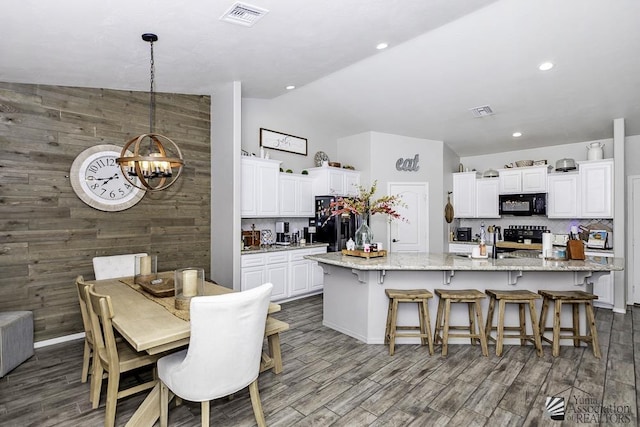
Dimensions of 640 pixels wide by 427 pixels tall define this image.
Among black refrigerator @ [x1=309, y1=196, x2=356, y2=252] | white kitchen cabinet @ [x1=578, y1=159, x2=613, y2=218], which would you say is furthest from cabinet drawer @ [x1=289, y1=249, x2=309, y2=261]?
white kitchen cabinet @ [x1=578, y1=159, x2=613, y2=218]

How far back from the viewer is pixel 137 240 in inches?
164

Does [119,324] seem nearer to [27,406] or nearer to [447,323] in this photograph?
[27,406]

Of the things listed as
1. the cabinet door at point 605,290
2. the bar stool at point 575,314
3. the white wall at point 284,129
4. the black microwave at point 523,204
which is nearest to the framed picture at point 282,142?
the white wall at point 284,129

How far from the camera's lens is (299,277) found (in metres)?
5.36

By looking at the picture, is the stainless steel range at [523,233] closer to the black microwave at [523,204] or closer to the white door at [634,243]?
the black microwave at [523,204]

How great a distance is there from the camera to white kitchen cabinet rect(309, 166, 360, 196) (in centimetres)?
588

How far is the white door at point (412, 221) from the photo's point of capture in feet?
21.1

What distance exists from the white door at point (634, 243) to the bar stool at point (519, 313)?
326cm

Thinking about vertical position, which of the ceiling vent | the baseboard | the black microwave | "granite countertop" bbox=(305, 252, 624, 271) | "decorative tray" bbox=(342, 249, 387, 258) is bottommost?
the baseboard

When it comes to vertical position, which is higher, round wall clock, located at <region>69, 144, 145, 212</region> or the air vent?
the air vent

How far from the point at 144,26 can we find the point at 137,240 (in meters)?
2.49

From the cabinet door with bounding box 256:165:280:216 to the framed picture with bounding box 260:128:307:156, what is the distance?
569mm

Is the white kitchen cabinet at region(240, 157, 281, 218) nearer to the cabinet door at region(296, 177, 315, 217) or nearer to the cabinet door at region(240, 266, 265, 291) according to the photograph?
the cabinet door at region(296, 177, 315, 217)

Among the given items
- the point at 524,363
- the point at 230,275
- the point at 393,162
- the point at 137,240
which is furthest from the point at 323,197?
the point at 524,363
